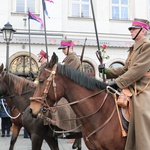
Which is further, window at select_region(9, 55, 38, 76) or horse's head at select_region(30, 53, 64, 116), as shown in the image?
window at select_region(9, 55, 38, 76)

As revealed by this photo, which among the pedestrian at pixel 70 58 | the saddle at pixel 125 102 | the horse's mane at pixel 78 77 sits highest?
the pedestrian at pixel 70 58

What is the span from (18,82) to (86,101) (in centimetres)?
264

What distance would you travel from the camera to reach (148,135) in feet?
11.3

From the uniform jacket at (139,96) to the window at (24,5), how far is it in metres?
14.4

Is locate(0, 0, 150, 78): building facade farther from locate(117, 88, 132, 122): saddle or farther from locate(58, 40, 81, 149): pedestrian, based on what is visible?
locate(117, 88, 132, 122): saddle

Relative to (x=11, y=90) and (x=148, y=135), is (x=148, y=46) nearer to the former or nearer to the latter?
(x=148, y=135)

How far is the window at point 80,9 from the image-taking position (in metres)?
18.1

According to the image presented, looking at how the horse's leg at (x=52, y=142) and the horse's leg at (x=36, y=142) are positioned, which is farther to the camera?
the horse's leg at (x=52, y=142)

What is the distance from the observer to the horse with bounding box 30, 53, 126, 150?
142 inches

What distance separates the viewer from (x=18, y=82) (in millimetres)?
6023

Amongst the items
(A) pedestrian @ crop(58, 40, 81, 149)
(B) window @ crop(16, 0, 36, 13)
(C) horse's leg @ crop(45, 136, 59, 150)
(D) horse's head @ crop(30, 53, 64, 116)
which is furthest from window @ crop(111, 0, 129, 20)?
(D) horse's head @ crop(30, 53, 64, 116)

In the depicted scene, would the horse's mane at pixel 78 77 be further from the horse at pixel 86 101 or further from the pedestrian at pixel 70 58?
the pedestrian at pixel 70 58

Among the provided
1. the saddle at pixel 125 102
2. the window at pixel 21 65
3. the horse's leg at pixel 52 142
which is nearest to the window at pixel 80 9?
the window at pixel 21 65

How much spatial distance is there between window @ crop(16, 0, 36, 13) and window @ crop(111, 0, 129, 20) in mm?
5188
